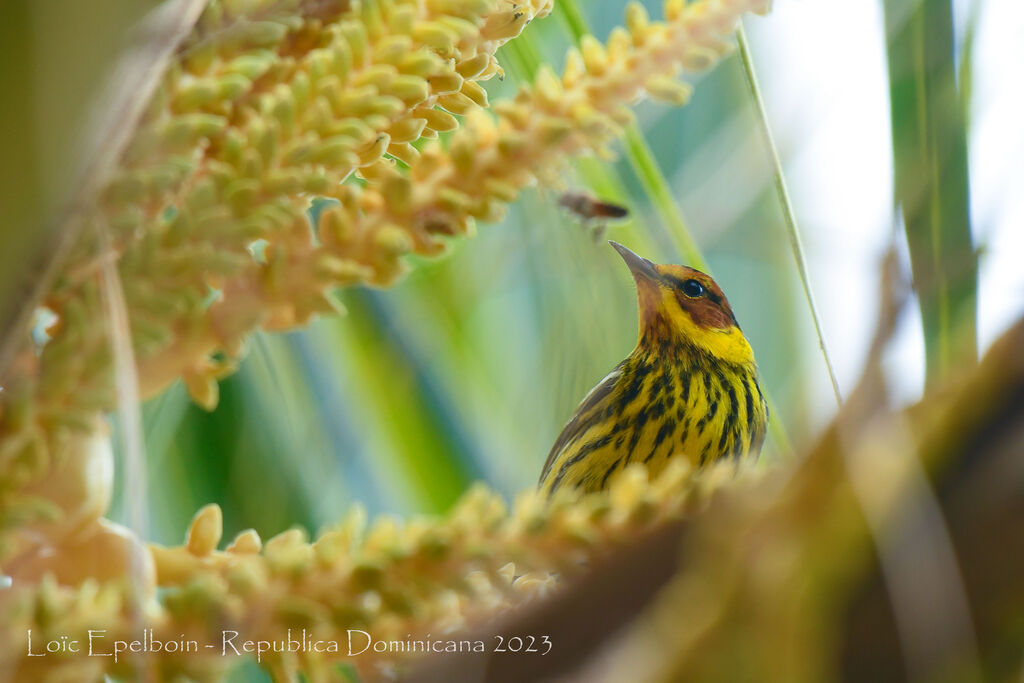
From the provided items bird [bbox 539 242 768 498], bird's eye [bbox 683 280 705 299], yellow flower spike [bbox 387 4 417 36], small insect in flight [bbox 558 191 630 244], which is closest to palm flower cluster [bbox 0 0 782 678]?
yellow flower spike [bbox 387 4 417 36]

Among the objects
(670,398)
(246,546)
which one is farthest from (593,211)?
(670,398)

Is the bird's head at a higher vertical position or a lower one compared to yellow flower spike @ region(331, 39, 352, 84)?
higher

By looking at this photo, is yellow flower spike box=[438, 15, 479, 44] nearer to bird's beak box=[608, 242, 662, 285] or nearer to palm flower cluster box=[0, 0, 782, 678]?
palm flower cluster box=[0, 0, 782, 678]

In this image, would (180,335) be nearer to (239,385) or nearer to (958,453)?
(958,453)

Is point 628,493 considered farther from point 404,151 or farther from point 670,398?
point 670,398

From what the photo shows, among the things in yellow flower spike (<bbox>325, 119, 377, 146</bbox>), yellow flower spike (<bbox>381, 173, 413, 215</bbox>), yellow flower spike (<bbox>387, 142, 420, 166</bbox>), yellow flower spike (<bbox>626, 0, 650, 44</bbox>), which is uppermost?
yellow flower spike (<bbox>387, 142, 420, 166</bbox>)

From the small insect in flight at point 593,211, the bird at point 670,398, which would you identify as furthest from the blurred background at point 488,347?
the bird at point 670,398

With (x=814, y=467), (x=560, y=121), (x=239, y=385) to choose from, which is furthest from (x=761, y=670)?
(x=239, y=385)
